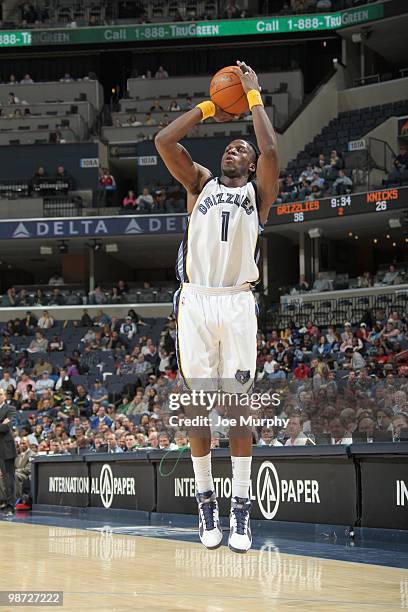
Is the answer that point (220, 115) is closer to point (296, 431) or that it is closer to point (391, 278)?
point (296, 431)

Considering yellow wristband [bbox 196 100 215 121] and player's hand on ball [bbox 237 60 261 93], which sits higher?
player's hand on ball [bbox 237 60 261 93]

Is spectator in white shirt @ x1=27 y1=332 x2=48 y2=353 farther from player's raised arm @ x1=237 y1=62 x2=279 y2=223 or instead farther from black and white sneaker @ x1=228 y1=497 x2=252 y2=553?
player's raised arm @ x1=237 y1=62 x2=279 y2=223

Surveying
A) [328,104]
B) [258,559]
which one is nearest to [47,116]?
[328,104]

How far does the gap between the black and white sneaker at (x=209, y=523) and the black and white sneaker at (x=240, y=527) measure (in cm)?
8

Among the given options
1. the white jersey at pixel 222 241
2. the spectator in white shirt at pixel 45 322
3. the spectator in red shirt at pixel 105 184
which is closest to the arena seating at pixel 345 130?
the spectator in red shirt at pixel 105 184

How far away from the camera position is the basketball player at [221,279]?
18.8 ft

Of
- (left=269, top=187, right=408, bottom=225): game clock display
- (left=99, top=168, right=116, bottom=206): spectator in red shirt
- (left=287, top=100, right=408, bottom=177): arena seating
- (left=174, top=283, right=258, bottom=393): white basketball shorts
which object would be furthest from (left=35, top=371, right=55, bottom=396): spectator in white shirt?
(left=174, top=283, right=258, bottom=393): white basketball shorts

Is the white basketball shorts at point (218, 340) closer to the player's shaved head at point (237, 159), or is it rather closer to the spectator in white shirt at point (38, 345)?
the player's shaved head at point (237, 159)

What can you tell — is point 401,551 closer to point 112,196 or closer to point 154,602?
point 154,602

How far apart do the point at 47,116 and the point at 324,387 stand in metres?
26.6

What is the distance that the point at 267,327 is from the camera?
1060 inches

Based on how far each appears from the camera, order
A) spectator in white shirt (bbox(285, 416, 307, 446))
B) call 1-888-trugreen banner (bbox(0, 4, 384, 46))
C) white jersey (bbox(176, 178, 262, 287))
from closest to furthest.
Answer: white jersey (bbox(176, 178, 262, 287)) < spectator in white shirt (bbox(285, 416, 307, 446)) < call 1-888-trugreen banner (bbox(0, 4, 384, 46))

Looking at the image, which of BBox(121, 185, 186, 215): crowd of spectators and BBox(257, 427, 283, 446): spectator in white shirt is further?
BBox(121, 185, 186, 215): crowd of spectators

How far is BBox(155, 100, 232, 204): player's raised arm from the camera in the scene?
18.8 feet
